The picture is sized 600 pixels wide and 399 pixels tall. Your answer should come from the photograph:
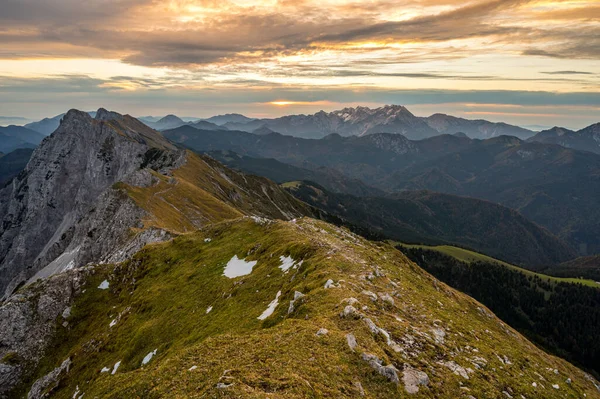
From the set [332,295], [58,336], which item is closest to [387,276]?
[332,295]

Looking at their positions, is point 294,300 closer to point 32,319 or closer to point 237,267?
point 237,267

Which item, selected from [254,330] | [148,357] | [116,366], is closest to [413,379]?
[254,330]

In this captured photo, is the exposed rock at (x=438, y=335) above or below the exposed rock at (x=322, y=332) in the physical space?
below

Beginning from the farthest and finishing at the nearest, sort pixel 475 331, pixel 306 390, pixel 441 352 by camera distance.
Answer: pixel 475 331 → pixel 441 352 → pixel 306 390

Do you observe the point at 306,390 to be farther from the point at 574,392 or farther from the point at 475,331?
the point at 574,392

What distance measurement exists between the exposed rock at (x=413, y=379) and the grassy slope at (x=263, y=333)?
15.2 inches

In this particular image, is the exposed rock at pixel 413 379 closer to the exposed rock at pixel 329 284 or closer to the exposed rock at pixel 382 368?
the exposed rock at pixel 382 368

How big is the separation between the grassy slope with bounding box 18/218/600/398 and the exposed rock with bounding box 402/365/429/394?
1.27 feet

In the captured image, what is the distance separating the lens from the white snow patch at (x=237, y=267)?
45125mm

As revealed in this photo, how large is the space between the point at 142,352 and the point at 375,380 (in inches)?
1181

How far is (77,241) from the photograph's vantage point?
413ft

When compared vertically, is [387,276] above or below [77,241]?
above

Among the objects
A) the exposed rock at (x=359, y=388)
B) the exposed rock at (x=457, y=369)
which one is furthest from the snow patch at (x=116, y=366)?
the exposed rock at (x=457, y=369)

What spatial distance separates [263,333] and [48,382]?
141 ft
